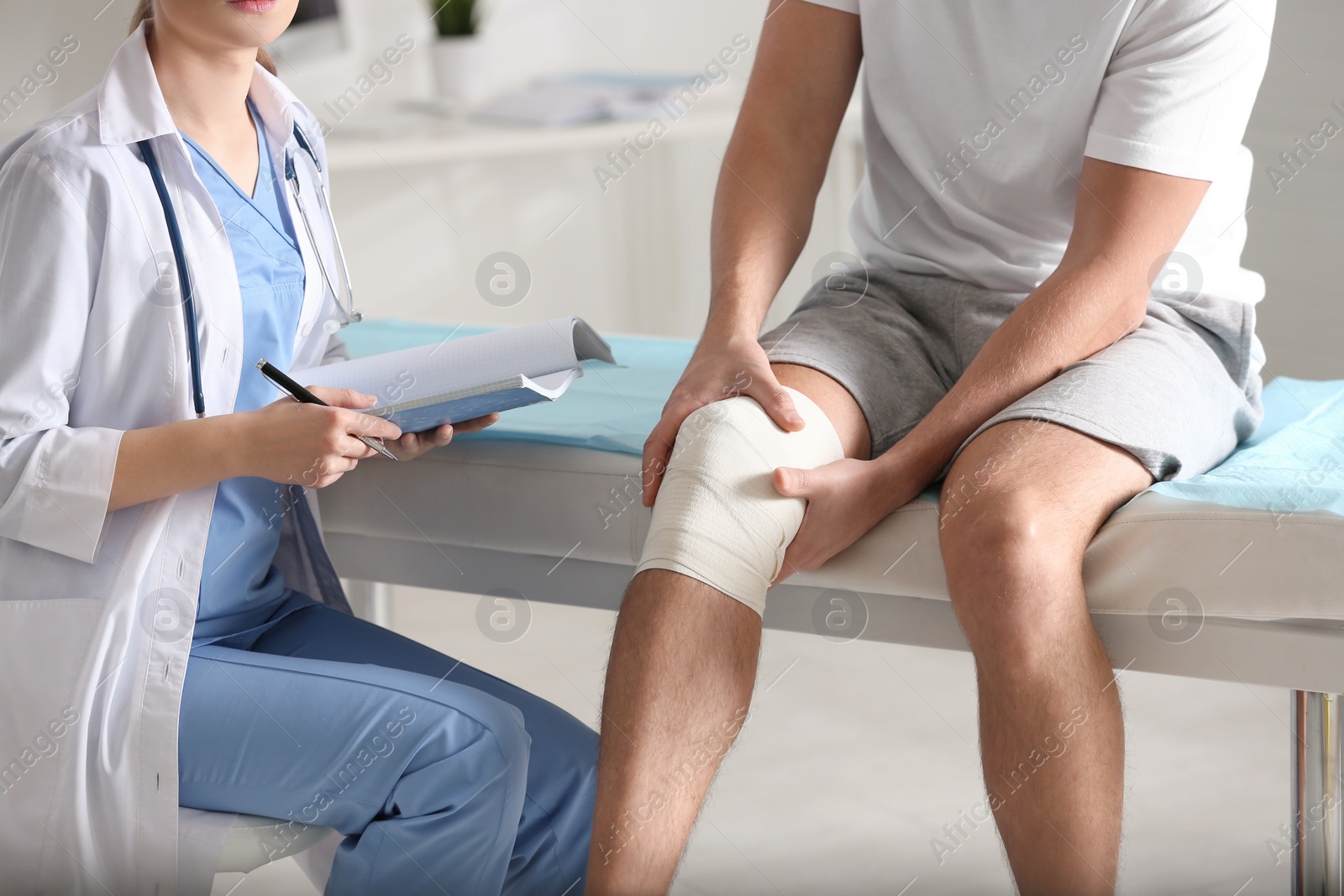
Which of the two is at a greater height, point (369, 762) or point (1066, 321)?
point (1066, 321)

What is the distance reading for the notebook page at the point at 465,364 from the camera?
0.91 meters

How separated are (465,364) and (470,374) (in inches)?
0.6

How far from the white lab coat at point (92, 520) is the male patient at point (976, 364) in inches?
12.0

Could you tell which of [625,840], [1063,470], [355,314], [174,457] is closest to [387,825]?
[625,840]

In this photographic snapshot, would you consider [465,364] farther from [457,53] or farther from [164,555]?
[457,53]

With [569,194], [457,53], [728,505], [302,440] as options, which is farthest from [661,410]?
[569,194]

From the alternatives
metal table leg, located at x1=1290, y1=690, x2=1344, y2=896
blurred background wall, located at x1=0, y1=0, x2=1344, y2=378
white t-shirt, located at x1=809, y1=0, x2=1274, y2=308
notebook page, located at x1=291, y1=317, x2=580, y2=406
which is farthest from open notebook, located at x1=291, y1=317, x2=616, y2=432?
blurred background wall, located at x1=0, y1=0, x2=1344, y2=378

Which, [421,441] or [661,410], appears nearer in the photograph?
[421,441]

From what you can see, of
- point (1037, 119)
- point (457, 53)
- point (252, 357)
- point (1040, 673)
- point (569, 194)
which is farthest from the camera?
point (569, 194)

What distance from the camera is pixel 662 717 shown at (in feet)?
2.72

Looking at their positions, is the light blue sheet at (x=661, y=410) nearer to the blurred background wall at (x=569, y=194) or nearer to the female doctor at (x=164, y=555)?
the female doctor at (x=164, y=555)

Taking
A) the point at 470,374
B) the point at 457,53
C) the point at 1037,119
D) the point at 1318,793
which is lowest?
the point at 1318,793

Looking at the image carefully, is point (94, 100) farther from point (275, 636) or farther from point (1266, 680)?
point (1266, 680)

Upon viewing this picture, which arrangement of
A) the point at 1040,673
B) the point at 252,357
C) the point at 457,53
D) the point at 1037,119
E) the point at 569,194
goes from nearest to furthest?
the point at 1040,673 → the point at 252,357 → the point at 1037,119 → the point at 457,53 → the point at 569,194
